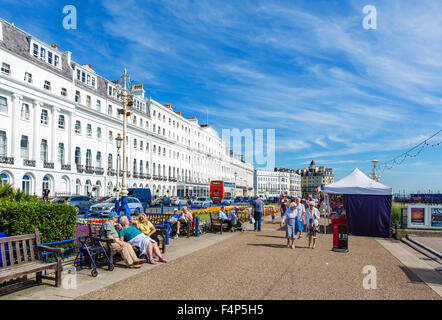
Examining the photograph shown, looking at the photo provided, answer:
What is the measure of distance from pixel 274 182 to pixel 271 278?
174 meters

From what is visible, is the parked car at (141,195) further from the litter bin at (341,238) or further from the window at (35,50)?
the litter bin at (341,238)

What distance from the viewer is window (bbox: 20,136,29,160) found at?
3466 centimetres

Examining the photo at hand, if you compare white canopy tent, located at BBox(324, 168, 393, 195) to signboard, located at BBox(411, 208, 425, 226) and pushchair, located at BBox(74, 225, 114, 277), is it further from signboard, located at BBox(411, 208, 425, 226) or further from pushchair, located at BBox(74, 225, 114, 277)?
pushchair, located at BBox(74, 225, 114, 277)

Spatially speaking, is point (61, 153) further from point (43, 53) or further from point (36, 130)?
point (43, 53)

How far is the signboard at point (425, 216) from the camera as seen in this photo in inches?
616

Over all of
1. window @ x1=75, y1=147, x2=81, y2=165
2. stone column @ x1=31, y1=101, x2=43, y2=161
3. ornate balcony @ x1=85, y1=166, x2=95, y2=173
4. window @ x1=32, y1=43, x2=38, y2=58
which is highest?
window @ x1=32, y1=43, x2=38, y2=58

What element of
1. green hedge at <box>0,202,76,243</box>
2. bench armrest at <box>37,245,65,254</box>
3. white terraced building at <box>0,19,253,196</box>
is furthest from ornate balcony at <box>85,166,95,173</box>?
bench armrest at <box>37,245,65,254</box>

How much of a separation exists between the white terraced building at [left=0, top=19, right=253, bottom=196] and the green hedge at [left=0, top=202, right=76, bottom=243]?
22.3m

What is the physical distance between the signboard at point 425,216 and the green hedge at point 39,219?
14.8 m

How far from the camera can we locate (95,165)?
4572 cm

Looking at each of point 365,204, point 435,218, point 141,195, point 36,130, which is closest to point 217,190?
point 141,195

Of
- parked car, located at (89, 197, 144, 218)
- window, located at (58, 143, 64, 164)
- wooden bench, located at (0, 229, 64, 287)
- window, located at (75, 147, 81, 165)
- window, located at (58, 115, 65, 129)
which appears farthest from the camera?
window, located at (75, 147, 81, 165)

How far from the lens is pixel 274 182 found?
17888 centimetres
